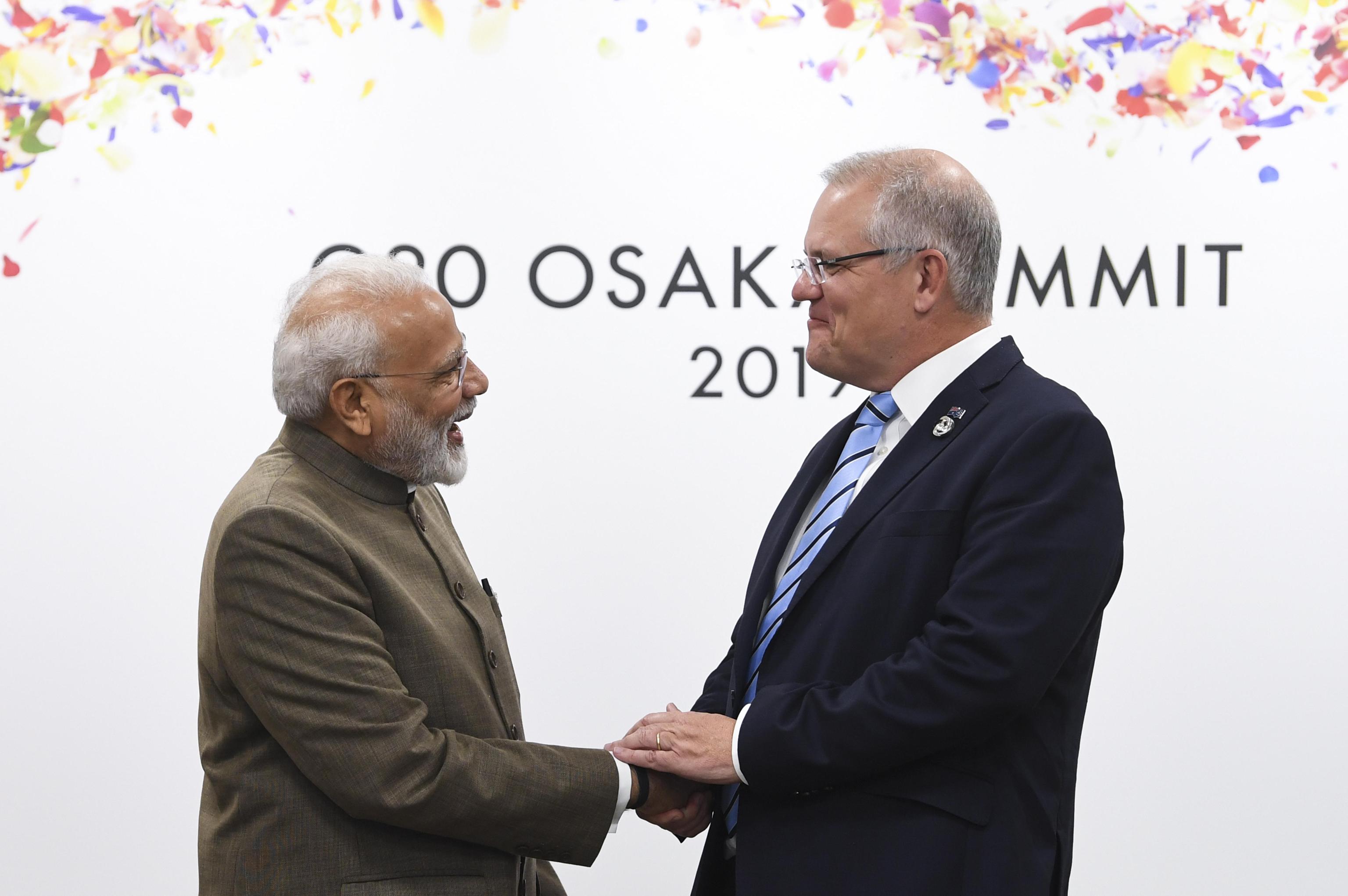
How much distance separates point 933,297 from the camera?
1.87 m

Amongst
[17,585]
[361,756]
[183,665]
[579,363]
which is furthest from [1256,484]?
[17,585]

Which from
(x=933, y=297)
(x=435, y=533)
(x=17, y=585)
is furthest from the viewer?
(x=17, y=585)

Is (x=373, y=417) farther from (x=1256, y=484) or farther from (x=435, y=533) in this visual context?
(x=1256, y=484)

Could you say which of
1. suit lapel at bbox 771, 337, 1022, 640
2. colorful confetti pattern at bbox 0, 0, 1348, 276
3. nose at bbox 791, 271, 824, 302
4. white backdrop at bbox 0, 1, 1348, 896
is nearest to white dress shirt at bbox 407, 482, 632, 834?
suit lapel at bbox 771, 337, 1022, 640

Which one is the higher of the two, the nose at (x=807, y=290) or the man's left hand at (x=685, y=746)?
the nose at (x=807, y=290)

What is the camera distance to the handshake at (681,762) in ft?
6.15

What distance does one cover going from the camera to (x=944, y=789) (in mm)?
1714

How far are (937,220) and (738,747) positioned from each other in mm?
816

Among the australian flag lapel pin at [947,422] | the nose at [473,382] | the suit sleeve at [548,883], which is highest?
the nose at [473,382]

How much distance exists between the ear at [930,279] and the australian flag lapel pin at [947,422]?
167 millimetres

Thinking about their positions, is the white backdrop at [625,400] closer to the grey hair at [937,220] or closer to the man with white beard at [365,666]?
the man with white beard at [365,666]

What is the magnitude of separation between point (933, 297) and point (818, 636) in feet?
1.73

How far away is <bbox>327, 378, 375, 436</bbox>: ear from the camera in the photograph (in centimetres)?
187

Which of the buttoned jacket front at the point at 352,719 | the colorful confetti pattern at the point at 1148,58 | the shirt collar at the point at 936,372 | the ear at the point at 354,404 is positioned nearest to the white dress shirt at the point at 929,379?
the shirt collar at the point at 936,372
